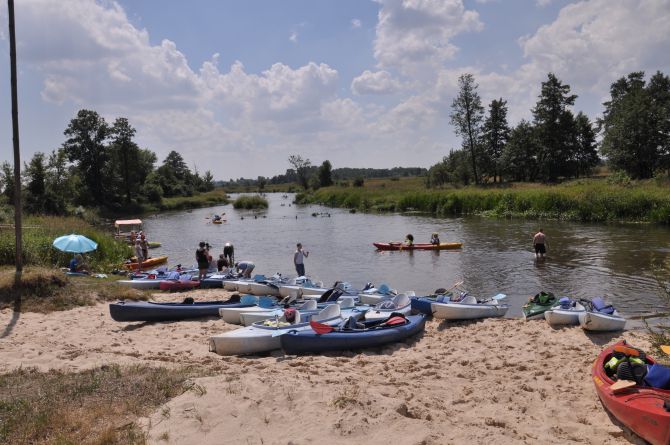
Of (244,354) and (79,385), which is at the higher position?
(79,385)

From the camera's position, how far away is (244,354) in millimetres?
9867

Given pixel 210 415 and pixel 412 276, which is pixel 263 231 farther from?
pixel 210 415

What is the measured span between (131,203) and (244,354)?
225 feet

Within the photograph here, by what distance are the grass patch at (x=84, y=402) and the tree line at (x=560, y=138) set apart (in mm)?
50215

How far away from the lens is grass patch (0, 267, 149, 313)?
1234cm

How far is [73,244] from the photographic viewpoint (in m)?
17.7

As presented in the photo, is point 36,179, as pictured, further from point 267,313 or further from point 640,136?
point 640,136

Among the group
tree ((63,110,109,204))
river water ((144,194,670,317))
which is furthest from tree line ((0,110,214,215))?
river water ((144,194,670,317))

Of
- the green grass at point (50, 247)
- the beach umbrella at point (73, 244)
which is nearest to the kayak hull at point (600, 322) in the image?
the beach umbrella at point (73, 244)

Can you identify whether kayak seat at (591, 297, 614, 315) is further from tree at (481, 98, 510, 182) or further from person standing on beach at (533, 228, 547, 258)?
tree at (481, 98, 510, 182)

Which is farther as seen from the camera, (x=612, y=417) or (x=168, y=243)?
(x=168, y=243)

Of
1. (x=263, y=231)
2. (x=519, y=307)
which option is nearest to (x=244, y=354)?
(x=519, y=307)

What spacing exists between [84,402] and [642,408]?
682cm

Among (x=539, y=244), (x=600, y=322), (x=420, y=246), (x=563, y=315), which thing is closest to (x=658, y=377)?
(x=600, y=322)
